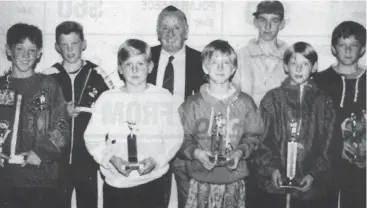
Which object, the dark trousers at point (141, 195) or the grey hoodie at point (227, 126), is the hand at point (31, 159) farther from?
the grey hoodie at point (227, 126)

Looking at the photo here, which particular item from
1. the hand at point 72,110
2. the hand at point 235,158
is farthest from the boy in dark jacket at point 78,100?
the hand at point 235,158

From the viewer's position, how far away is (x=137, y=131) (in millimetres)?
980

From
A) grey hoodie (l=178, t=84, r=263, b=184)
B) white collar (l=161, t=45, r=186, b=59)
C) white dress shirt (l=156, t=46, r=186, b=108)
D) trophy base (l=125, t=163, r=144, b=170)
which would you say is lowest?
trophy base (l=125, t=163, r=144, b=170)

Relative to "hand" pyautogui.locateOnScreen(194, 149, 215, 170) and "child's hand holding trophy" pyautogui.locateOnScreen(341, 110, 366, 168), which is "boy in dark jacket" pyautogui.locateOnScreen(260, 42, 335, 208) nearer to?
"child's hand holding trophy" pyautogui.locateOnScreen(341, 110, 366, 168)

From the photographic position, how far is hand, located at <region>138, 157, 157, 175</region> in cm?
96

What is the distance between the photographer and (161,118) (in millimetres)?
987

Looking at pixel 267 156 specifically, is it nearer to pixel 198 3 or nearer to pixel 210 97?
pixel 210 97

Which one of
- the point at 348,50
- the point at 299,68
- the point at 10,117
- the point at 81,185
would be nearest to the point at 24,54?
the point at 10,117

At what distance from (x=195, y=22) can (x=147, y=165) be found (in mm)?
400

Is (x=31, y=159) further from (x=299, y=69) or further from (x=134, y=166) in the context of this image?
(x=299, y=69)

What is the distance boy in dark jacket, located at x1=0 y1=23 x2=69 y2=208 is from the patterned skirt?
1.17ft

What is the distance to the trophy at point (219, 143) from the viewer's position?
3.17 ft

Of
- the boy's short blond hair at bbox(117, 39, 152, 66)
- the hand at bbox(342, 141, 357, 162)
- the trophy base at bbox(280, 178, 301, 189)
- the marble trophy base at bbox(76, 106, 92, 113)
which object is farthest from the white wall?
the trophy base at bbox(280, 178, 301, 189)

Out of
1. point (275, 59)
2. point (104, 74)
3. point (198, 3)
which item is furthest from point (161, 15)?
point (275, 59)
